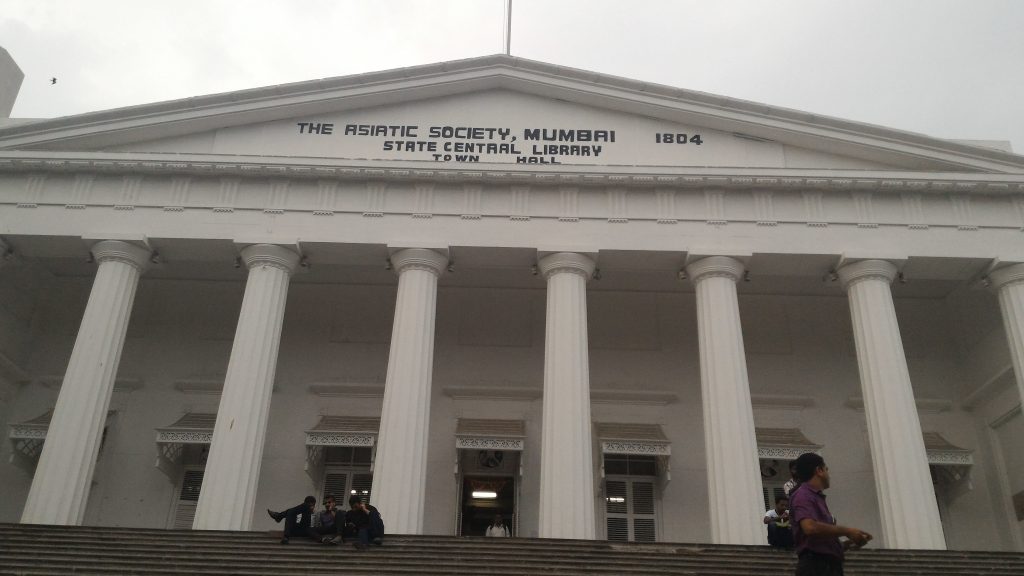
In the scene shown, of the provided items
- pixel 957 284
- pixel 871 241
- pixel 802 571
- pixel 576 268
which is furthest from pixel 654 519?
pixel 802 571

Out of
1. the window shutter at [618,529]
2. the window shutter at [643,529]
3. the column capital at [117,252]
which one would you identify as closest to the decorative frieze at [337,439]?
the column capital at [117,252]

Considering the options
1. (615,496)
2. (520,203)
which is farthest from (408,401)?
(615,496)

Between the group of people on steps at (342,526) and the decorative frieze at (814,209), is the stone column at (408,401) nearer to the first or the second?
the group of people on steps at (342,526)

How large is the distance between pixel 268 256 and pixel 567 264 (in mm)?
6263

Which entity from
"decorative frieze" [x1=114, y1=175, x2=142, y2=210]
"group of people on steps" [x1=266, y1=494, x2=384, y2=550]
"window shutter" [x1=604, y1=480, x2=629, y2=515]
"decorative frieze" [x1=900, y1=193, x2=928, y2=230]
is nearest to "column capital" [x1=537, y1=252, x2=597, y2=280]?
"window shutter" [x1=604, y1=480, x2=629, y2=515]

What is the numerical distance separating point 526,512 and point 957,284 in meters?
11.9

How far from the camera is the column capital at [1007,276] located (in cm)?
1791

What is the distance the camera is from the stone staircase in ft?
39.0

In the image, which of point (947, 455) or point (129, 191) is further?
point (947, 455)

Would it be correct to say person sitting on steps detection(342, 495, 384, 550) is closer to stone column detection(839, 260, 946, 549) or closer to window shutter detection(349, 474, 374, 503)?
window shutter detection(349, 474, 374, 503)

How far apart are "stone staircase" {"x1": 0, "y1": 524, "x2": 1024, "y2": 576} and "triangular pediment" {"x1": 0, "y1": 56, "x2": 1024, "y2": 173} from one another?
28.7ft

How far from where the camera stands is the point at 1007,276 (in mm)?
18016

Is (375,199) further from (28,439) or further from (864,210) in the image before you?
(864,210)

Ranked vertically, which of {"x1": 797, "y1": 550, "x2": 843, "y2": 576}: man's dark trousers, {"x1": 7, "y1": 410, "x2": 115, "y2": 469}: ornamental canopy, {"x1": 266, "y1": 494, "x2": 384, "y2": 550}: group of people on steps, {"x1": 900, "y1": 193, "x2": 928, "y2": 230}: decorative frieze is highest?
{"x1": 900, "y1": 193, "x2": 928, "y2": 230}: decorative frieze
